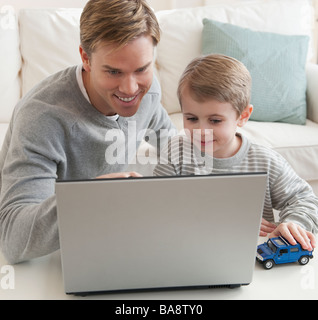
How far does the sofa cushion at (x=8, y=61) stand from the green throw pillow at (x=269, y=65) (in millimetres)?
904

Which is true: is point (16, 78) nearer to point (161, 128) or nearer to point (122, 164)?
point (161, 128)

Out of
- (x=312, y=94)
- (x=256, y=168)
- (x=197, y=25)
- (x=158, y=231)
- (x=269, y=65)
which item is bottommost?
(x=158, y=231)

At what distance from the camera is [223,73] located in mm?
1173

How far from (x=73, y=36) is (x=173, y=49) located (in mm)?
501

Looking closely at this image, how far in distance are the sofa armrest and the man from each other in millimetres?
1371

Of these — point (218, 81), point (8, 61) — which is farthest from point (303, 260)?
point (8, 61)

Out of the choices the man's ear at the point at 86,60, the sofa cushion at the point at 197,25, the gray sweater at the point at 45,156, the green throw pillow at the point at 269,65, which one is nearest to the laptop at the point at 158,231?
the gray sweater at the point at 45,156

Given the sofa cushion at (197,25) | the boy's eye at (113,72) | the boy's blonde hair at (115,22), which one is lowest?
the boy's eye at (113,72)

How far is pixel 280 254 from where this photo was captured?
94 centimetres

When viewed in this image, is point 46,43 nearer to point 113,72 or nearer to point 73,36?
point 73,36

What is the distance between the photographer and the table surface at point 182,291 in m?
0.84

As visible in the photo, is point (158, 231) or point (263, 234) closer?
point (158, 231)

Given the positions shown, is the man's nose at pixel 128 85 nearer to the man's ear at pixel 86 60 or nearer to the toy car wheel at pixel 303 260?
the man's ear at pixel 86 60
